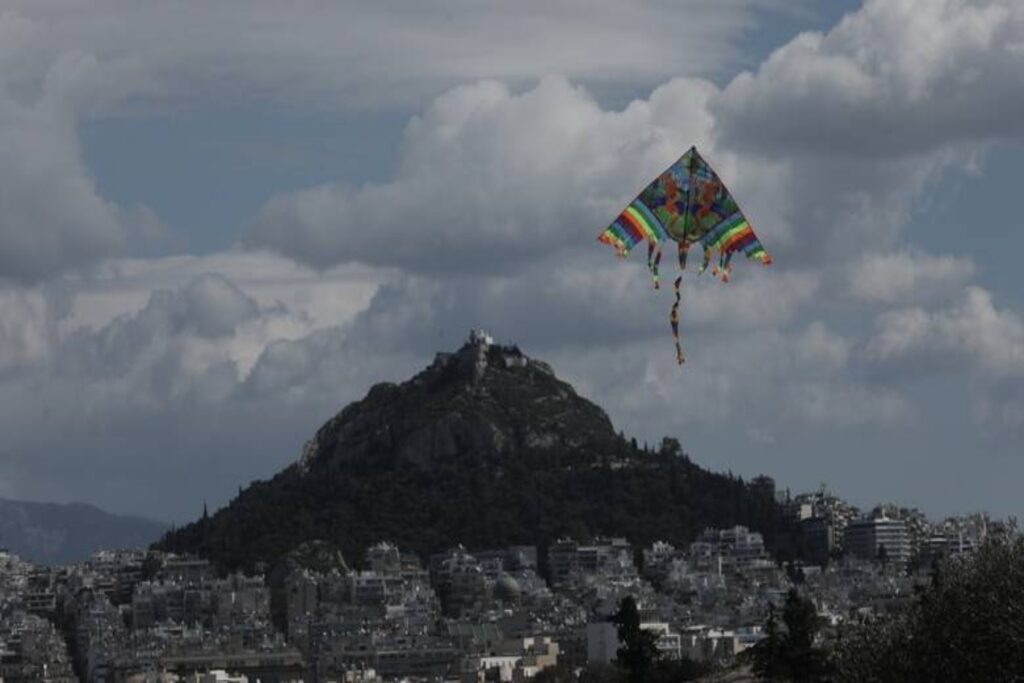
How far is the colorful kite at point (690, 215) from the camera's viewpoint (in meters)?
60.5

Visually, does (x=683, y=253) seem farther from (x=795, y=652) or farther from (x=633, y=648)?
(x=633, y=648)

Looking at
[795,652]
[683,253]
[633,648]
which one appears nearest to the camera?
[683,253]

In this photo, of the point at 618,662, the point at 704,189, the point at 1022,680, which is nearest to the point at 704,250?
the point at 704,189

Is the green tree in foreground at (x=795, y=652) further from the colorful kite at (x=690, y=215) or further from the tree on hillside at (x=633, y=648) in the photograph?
the colorful kite at (x=690, y=215)

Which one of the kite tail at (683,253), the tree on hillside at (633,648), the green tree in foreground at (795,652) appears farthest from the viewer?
the tree on hillside at (633,648)

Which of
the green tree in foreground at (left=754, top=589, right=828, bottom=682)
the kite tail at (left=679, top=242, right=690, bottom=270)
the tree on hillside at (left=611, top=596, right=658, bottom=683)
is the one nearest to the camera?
the kite tail at (left=679, top=242, right=690, bottom=270)

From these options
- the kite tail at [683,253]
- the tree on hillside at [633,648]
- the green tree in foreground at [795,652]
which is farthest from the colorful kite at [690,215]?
the tree on hillside at [633,648]

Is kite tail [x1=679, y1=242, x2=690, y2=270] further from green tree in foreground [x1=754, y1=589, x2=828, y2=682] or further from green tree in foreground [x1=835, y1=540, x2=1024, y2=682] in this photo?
green tree in foreground [x1=754, y1=589, x2=828, y2=682]

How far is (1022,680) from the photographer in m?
65.9

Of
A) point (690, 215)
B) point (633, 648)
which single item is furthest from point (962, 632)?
point (633, 648)

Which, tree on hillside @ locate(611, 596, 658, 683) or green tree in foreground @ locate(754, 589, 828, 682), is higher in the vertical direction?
tree on hillside @ locate(611, 596, 658, 683)

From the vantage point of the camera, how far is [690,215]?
6091cm

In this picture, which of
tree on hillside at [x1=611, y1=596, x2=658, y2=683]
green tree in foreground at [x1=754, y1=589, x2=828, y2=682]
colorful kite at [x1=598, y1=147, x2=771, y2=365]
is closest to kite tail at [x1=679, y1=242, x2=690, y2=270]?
colorful kite at [x1=598, y1=147, x2=771, y2=365]

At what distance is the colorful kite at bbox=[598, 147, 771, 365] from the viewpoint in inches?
2383
